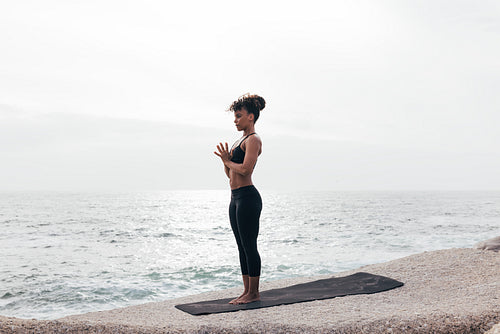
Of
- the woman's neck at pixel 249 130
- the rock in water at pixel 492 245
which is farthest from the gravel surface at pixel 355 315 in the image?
the woman's neck at pixel 249 130

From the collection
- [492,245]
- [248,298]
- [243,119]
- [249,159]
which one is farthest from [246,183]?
[492,245]

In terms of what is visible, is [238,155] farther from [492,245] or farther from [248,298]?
[492,245]

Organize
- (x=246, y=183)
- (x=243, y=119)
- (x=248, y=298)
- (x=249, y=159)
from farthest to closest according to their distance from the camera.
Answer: (x=248, y=298) < (x=243, y=119) < (x=246, y=183) < (x=249, y=159)

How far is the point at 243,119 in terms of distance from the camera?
4.96 m

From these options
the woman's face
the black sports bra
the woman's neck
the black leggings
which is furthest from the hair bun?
the black leggings

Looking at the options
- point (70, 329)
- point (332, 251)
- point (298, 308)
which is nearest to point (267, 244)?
point (332, 251)

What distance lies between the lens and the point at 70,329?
3828 mm

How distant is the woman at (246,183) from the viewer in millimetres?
4812

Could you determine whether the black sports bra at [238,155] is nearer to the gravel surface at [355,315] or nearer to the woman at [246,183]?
the woman at [246,183]

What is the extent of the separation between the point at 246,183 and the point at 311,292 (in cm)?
198

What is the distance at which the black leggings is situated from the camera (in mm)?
4820

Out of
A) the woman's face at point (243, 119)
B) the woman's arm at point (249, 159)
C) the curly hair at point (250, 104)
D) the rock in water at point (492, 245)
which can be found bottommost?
the rock in water at point (492, 245)

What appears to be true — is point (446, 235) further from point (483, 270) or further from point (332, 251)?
point (483, 270)

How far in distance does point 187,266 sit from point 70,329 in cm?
916
